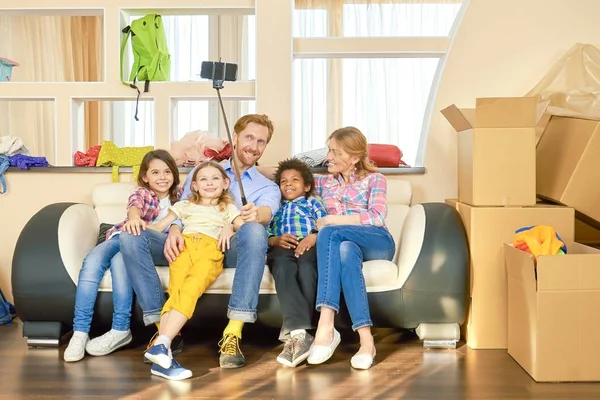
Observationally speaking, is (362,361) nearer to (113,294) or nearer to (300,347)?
(300,347)

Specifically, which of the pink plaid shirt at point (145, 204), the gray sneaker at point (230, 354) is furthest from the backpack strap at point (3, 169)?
the gray sneaker at point (230, 354)

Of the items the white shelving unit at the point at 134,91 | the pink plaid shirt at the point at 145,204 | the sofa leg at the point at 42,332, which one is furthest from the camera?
the white shelving unit at the point at 134,91

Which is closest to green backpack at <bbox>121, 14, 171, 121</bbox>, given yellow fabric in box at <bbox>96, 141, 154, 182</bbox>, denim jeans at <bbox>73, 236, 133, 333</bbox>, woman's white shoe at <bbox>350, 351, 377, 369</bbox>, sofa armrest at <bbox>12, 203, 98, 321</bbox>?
yellow fabric in box at <bbox>96, 141, 154, 182</bbox>

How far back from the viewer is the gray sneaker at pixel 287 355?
8.28 ft

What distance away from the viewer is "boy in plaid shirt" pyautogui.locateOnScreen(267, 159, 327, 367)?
8.55 feet

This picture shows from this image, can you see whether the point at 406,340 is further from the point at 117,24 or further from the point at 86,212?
the point at 117,24

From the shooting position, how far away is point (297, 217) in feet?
9.73

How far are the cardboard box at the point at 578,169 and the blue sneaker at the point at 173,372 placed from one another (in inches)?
63.5

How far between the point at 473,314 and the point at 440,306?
0.16 meters

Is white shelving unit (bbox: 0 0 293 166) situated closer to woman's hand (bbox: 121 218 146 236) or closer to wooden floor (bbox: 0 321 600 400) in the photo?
woman's hand (bbox: 121 218 146 236)

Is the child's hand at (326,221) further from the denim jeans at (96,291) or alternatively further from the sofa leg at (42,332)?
the sofa leg at (42,332)

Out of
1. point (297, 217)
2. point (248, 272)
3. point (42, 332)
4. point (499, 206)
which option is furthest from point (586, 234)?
point (42, 332)

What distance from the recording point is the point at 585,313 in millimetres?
2340

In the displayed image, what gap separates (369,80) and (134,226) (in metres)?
3.65
